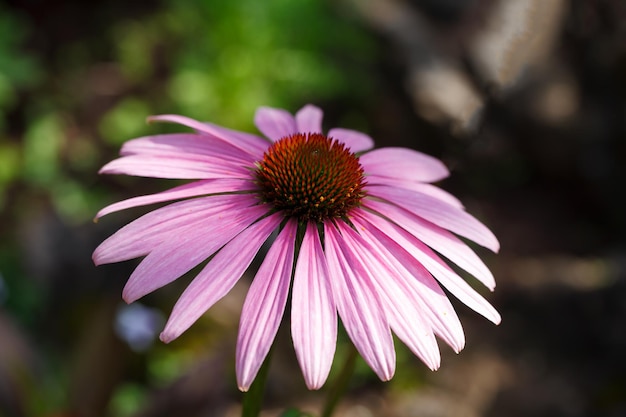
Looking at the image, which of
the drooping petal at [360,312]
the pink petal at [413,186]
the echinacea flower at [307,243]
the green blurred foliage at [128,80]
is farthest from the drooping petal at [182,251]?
the green blurred foliage at [128,80]

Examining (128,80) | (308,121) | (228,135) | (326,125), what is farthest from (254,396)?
(128,80)

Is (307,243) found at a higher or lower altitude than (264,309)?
higher

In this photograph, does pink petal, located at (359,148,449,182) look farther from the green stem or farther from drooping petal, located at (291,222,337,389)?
the green stem

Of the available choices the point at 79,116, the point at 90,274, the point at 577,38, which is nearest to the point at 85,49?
the point at 79,116

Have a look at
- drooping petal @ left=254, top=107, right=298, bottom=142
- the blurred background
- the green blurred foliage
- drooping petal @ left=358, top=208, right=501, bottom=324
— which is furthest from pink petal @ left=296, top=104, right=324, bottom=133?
the green blurred foliage

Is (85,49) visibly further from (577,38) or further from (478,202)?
(577,38)

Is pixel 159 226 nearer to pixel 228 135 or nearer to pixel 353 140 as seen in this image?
pixel 228 135

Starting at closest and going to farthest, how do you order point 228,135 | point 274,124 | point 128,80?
point 228,135 → point 274,124 → point 128,80
